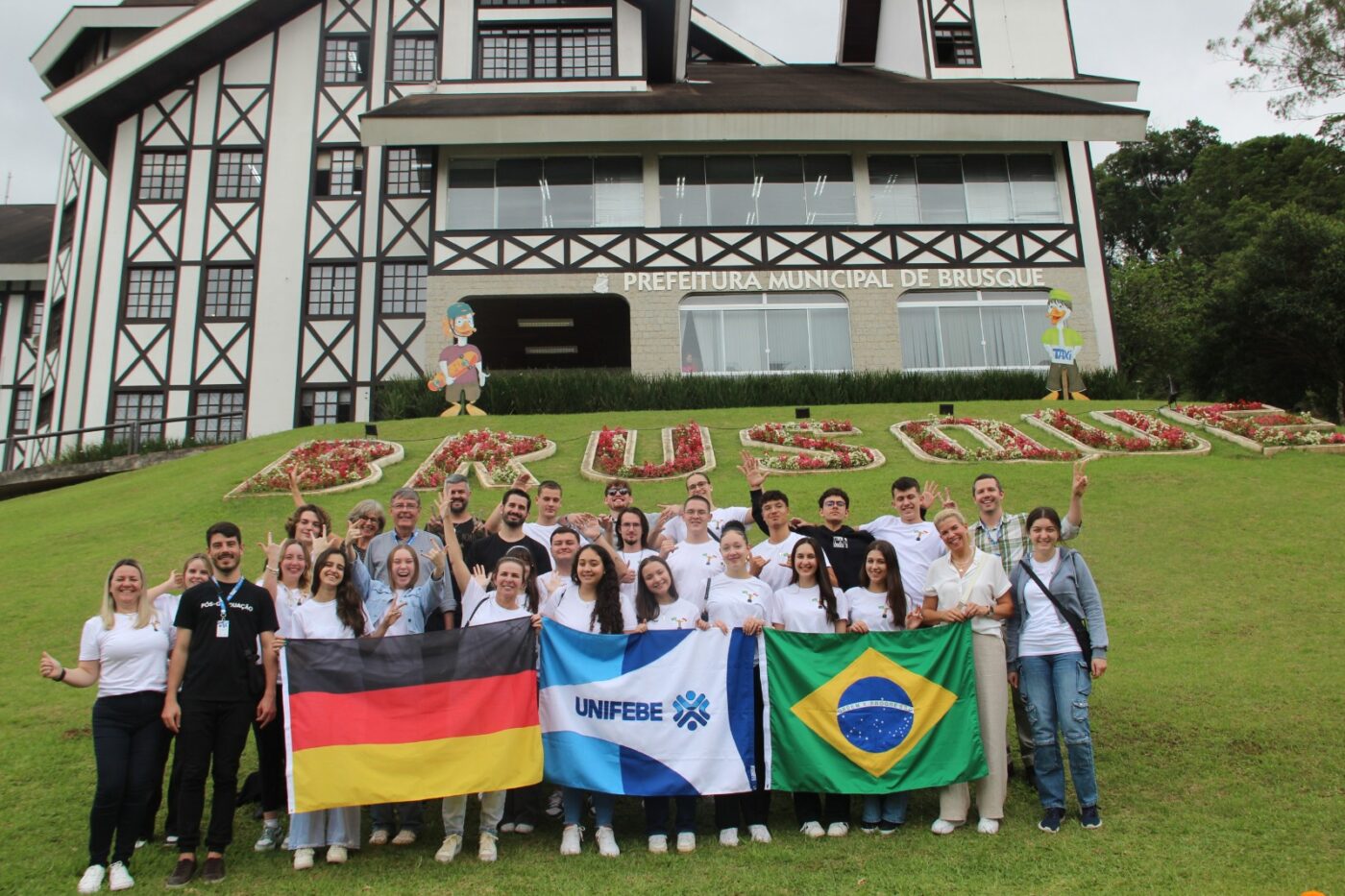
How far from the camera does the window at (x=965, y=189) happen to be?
28.5 m

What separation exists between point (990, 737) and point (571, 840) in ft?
9.47

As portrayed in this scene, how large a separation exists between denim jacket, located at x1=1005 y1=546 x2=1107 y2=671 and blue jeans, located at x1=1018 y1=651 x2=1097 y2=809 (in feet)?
0.57

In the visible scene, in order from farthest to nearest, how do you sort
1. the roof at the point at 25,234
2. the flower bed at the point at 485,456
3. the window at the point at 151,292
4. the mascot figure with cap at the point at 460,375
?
the roof at the point at 25,234 < the window at the point at 151,292 < the mascot figure with cap at the point at 460,375 < the flower bed at the point at 485,456

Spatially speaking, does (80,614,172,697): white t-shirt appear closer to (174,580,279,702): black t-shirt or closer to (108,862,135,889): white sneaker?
(174,580,279,702): black t-shirt

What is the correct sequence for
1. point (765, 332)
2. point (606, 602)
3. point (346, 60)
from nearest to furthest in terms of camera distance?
point (606, 602) → point (765, 332) → point (346, 60)

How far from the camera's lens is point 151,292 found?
29.9 metres

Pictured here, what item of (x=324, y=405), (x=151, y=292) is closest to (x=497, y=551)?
(x=324, y=405)

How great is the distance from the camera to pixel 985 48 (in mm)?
32781

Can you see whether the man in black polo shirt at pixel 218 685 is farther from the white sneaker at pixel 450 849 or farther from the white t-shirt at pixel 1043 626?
the white t-shirt at pixel 1043 626

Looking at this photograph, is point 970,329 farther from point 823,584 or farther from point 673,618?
point 673,618

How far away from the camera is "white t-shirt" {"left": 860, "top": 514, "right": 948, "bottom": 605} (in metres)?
7.31

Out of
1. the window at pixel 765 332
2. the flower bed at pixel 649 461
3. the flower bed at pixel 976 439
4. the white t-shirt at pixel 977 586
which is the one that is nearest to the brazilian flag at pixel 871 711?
the white t-shirt at pixel 977 586

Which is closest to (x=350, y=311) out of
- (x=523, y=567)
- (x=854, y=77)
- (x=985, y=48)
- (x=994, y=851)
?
(x=854, y=77)

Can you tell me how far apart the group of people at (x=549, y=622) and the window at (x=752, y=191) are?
21.9 meters
